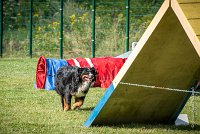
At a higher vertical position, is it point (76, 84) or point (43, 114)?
point (76, 84)

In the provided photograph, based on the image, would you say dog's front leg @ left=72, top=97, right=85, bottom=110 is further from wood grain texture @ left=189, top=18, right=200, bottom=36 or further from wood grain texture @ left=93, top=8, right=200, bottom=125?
wood grain texture @ left=189, top=18, right=200, bottom=36

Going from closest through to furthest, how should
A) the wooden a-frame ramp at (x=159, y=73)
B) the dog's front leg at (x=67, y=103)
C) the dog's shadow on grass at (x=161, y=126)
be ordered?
the wooden a-frame ramp at (x=159, y=73), the dog's shadow on grass at (x=161, y=126), the dog's front leg at (x=67, y=103)

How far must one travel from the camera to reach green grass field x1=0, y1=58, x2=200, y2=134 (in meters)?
8.06

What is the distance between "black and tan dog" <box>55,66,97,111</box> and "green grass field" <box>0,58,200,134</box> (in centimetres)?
16

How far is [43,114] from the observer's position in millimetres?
9320

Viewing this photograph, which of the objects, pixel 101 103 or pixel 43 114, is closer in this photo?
pixel 101 103

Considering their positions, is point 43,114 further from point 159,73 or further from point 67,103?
point 159,73

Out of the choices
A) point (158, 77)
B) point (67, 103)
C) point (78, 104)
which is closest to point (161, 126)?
point (158, 77)

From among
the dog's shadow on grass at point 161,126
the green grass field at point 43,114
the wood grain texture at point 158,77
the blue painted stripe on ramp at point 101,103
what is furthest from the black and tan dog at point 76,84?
the blue painted stripe on ramp at point 101,103

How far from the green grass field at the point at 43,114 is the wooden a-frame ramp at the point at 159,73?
18 centimetres

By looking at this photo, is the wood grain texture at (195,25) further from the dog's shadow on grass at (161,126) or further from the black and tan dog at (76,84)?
the black and tan dog at (76,84)

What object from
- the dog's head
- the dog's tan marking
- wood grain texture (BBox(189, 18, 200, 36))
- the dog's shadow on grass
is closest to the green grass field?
the dog's shadow on grass

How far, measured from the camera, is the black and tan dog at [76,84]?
9.82 meters

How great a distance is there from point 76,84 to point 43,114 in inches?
32.3
